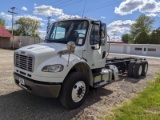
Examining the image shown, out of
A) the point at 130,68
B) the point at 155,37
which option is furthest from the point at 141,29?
the point at 130,68

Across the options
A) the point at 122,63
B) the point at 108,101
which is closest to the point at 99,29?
the point at 108,101

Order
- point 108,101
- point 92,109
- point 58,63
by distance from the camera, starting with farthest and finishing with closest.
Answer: point 108,101 → point 92,109 → point 58,63

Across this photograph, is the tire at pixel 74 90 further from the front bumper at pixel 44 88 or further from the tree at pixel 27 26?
the tree at pixel 27 26

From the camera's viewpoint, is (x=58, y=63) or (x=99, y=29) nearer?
(x=58, y=63)

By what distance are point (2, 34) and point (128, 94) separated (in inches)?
1349

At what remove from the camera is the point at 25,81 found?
14.5 ft

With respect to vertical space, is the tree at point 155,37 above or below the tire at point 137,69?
above

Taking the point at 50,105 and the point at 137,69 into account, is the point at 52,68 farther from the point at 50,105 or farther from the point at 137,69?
the point at 137,69

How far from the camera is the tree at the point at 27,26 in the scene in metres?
63.0

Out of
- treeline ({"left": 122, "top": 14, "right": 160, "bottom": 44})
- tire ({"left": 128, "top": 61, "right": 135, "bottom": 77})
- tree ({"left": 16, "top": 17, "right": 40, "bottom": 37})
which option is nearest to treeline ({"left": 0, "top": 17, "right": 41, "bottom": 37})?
tree ({"left": 16, "top": 17, "right": 40, "bottom": 37})

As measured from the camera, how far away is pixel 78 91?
15.4 ft

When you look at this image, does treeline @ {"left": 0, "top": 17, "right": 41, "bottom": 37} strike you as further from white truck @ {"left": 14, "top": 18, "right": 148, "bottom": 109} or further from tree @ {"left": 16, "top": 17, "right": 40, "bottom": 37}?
white truck @ {"left": 14, "top": 18, "right": 148, "bottom": 109}

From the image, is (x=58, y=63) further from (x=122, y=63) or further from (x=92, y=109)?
(x=122, y=63)

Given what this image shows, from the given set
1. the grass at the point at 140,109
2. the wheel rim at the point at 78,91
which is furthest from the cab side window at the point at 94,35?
the grass at the point at 140,109
